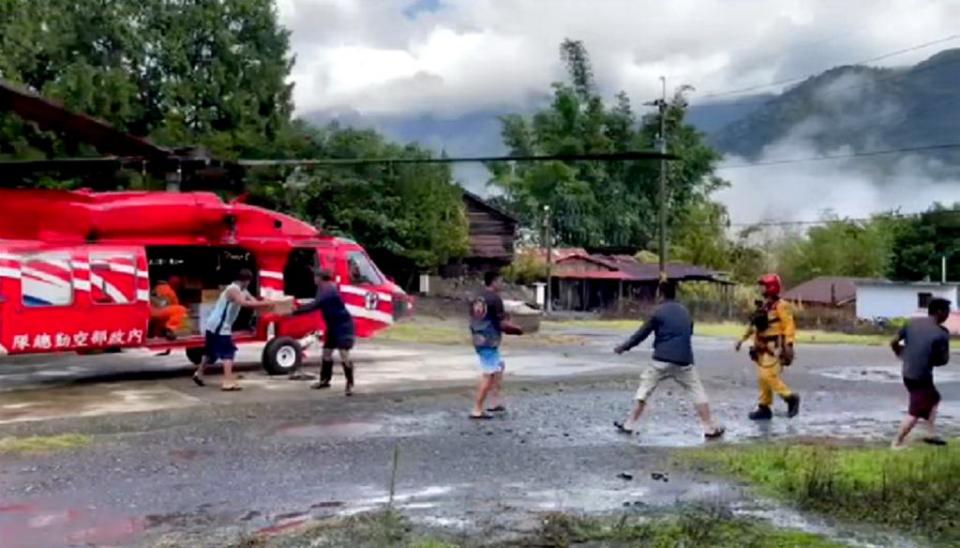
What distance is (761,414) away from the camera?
13.4 meters

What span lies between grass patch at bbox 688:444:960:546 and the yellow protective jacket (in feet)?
7.25

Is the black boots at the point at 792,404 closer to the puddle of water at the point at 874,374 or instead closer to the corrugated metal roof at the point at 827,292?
the puddle of water at the point at 874,374

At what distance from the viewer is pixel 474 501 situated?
8.60 metres

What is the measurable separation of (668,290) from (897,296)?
5124 centimetres

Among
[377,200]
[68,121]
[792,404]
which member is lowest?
[792,404]

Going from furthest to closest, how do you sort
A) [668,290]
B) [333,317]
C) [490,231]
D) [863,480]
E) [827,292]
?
[827,292] → [490,231] → [333,317] → [668,290] → [863,480]

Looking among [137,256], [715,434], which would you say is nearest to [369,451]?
[715,434]

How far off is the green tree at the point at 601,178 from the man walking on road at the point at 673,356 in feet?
210

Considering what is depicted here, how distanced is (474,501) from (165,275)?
34.9ft

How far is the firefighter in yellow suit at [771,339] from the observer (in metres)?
13.1

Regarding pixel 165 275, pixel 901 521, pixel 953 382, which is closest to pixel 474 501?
pixel 901 521

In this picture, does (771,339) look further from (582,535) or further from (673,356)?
(582,535)

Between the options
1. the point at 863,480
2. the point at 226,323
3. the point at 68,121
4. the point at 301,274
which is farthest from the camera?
the point at 301,274

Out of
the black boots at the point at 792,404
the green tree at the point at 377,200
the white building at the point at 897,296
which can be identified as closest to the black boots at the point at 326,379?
the black boots at the point at 792,404
